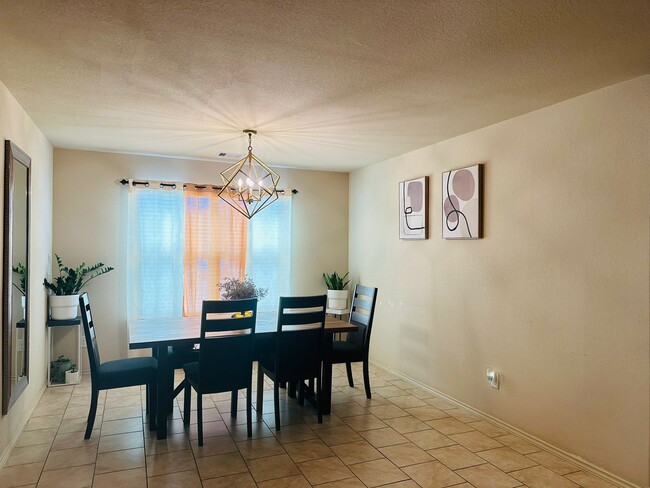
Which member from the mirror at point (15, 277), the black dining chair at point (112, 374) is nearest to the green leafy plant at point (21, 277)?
the mirror at point (15, 277)

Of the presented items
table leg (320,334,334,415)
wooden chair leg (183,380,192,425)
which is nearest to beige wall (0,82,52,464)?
wooden chair leg (183,380,192,425)

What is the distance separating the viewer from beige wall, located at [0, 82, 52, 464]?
10.2 ft

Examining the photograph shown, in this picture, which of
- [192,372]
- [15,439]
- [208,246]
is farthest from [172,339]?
[208,246]

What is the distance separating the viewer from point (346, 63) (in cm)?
255

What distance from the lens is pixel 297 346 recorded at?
3686 millimetres

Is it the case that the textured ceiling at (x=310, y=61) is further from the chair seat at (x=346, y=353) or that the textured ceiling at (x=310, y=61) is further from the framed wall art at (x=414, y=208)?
the chair seat at (x=346, y=353)

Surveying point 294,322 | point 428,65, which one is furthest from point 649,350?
point 294,322

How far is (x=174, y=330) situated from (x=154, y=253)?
1.86 m

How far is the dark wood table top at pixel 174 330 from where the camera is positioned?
3.34m

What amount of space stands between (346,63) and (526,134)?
169cm

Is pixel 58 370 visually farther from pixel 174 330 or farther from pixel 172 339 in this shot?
pixel 172 339

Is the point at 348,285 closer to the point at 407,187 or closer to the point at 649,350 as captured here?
the point at 407,187

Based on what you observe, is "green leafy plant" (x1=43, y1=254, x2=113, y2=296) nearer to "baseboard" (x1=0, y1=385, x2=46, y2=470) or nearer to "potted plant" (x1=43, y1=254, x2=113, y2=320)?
"potted plant" (x1=43, y1=254, x2=113, y2=320)

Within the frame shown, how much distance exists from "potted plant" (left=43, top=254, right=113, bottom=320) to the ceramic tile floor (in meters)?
0.82
